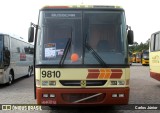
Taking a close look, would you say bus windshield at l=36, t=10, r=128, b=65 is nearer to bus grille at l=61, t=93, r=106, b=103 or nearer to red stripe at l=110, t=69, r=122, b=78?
red stripe at l=110, t=69, r=122, b=78

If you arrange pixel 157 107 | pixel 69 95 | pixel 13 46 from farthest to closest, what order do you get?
pixel 13 46 < pixel 157 107 < pixel 69 95

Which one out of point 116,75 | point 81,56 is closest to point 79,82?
point 81,56

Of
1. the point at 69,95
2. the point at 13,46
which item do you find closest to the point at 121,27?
the point at 69,95

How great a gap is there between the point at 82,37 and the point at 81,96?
150cm

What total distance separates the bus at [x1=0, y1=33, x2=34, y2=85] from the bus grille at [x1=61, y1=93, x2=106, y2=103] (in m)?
8.83

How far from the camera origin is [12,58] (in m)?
18.2

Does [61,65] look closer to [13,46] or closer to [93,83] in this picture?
[93,83]

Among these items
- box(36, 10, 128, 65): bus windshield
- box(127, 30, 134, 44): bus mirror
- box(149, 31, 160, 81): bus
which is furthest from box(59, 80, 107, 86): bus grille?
box(149, 31, 160, 81): bus

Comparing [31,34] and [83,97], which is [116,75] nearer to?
[83,97]

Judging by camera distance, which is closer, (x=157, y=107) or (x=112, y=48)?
(x=112, y=48)

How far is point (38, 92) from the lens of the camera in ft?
26.9

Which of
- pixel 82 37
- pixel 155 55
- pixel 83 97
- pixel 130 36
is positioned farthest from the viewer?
pixel 155 55

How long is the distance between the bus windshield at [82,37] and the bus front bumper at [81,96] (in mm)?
702

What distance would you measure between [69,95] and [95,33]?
5.70ft
